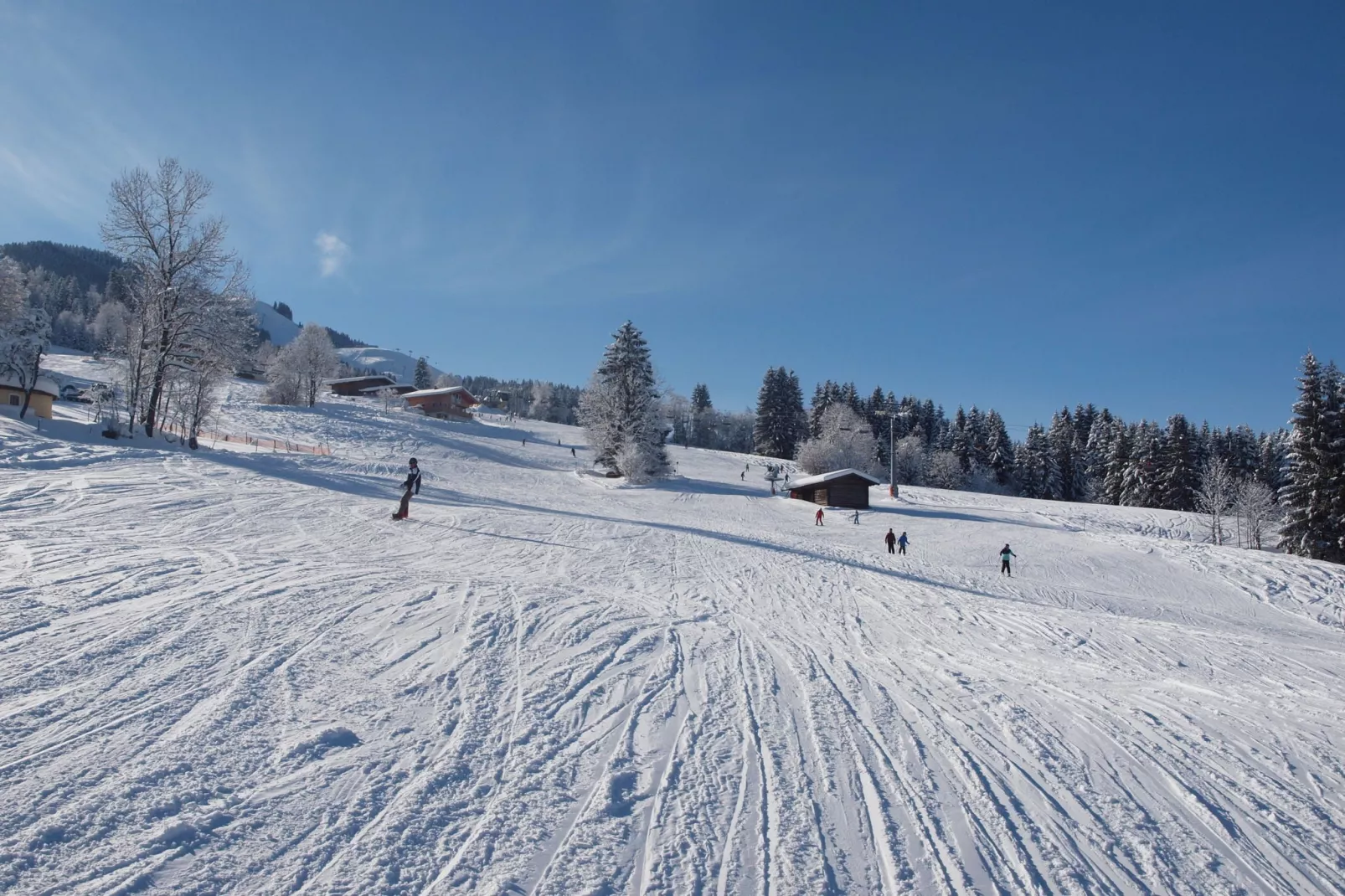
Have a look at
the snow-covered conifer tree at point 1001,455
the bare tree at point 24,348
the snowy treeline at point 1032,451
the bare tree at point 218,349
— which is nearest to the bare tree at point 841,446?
the snowy treeline at point 1032,451

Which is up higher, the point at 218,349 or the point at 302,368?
the point at 302,368

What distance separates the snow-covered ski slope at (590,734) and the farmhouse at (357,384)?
79.7 metres

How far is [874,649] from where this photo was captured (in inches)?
341

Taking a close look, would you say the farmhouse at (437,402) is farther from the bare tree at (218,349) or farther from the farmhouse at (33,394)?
the bare tree at (218,349)

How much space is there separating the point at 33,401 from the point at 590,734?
1754 inches

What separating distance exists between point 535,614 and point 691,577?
5669 millimetres

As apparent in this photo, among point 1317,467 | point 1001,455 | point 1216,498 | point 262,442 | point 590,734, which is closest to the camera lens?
point 590,734

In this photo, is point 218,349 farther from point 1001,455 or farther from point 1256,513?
point 1001,455

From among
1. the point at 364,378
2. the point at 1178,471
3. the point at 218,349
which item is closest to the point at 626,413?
the point at 218,349

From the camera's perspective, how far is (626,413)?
44312 millimetres

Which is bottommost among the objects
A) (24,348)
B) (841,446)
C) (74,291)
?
(24,348)

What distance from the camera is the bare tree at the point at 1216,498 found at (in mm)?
39281

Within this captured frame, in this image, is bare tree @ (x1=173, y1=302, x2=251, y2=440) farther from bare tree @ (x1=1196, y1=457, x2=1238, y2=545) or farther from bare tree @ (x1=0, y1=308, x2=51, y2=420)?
bare tree @ (x1=1196, y1=457, x2=1238, y2=545)

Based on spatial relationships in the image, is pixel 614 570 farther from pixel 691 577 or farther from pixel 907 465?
pixel 907 465
